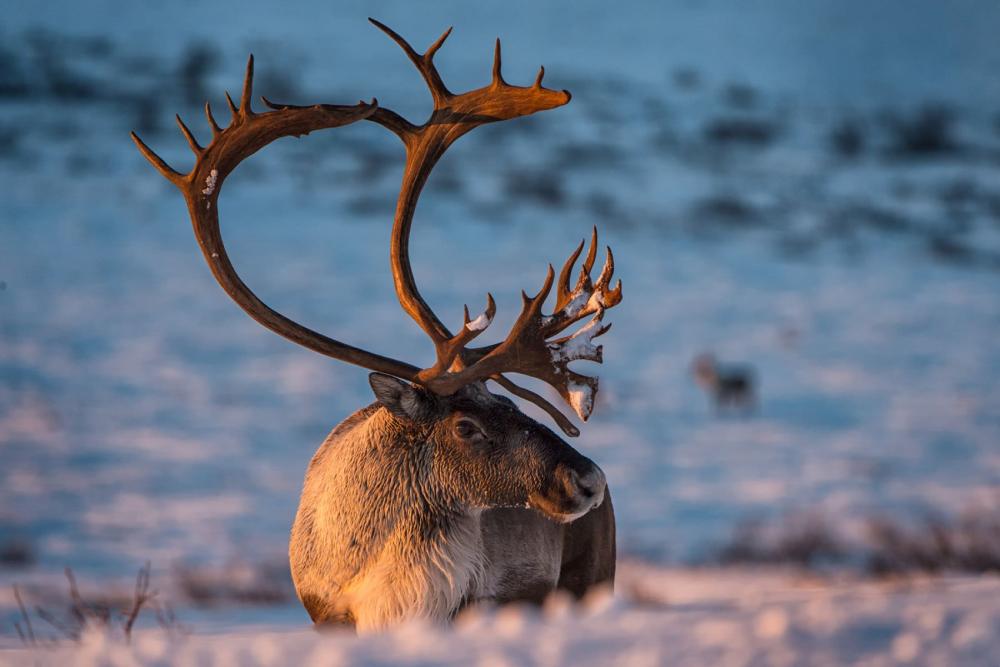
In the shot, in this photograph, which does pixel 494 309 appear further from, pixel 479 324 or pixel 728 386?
pixel 728 386

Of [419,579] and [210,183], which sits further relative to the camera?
[210,183]

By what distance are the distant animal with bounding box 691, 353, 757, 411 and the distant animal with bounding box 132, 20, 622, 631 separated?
919 centimetres

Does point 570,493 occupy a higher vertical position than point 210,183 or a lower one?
lower

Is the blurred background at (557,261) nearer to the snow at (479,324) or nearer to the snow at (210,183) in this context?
the snow at (210,183)

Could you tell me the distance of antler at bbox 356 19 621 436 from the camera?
4.11 meters

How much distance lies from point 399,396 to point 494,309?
417mm

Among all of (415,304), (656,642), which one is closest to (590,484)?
(415,304)

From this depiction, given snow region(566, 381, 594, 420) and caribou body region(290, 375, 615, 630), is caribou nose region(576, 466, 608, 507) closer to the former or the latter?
caribou body region(290, 375, 615, 630)

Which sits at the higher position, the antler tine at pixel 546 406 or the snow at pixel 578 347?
the snow at pixel 578 347

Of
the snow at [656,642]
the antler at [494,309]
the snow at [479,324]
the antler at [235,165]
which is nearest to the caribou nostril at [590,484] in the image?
the antler at [494,309]

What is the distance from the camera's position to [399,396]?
4.09 meters

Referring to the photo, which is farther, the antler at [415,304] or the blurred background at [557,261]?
the blurred background at [557,261]

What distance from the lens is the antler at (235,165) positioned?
417 centimetres

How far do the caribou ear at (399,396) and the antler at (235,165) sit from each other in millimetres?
97
